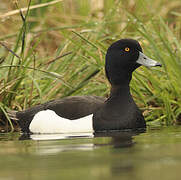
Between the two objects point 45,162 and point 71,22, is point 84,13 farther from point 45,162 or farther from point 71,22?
point 45,162

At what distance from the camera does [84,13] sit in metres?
11.2

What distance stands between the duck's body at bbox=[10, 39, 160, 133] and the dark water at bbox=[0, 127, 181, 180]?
64 cm

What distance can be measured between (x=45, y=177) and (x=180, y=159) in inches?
36.6

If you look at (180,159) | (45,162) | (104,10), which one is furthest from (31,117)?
(104,10)

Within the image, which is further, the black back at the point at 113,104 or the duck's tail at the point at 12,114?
the duck's tail at the point at 12,114

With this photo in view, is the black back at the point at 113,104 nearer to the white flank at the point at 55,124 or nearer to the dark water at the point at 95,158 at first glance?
the white flank at the point at 55,124

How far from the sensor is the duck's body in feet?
20.6

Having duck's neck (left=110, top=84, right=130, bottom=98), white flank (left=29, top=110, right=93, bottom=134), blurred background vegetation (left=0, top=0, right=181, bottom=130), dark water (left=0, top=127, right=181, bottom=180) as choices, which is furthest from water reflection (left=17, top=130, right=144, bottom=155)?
blurred background vegetation (left=0, top=0, right=181, bottom=130)

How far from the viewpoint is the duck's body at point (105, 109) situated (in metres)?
6.28

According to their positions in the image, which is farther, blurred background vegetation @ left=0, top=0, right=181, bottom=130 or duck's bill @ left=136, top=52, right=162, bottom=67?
blurred background vegetation @ left=0, top=0, right=181, bottom=130

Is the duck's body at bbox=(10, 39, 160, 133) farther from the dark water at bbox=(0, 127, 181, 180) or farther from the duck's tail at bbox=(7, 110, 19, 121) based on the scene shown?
the dark water at bbox=(0, 127, 181, 180)

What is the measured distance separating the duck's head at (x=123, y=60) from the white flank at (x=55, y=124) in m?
0.68

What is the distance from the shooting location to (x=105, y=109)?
637 cm

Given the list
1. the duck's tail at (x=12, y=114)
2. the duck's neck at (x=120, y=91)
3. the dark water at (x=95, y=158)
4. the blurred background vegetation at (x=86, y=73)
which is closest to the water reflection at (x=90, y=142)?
the dark water at (x=95, y=158)
